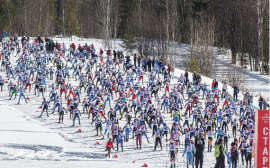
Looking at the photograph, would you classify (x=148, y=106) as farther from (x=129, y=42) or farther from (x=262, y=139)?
(x=129, y=42)

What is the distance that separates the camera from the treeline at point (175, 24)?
49188mm

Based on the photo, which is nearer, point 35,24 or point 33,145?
point 33,145

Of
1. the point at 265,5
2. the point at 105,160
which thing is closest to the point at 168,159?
the point at 105,160

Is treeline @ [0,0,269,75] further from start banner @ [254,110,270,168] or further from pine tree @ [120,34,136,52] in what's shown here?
start banner @ [254,110,270,168]

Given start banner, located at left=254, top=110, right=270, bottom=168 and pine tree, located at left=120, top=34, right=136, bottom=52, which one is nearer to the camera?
start banner, located at left=254, top=110, right=270, bottom=168

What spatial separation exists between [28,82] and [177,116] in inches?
507

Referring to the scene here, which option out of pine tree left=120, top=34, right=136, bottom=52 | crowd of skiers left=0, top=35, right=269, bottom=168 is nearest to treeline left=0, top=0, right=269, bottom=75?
pine tree left=120, top=34, right=136, bottom=52

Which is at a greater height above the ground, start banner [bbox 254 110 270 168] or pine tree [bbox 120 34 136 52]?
pine tree [bbox 120 34 136 52]

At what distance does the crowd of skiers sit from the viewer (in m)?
19.3

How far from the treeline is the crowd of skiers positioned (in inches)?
552

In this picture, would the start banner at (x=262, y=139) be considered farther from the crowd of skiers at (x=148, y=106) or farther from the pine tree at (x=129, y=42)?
the pine tree at (x=129, y=42)

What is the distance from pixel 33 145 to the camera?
2002 centimetres

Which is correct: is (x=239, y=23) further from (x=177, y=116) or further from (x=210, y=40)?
(x=177, y=116)

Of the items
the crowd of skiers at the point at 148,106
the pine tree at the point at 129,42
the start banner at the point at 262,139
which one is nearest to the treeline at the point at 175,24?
the pine tree at the point at 129,42
